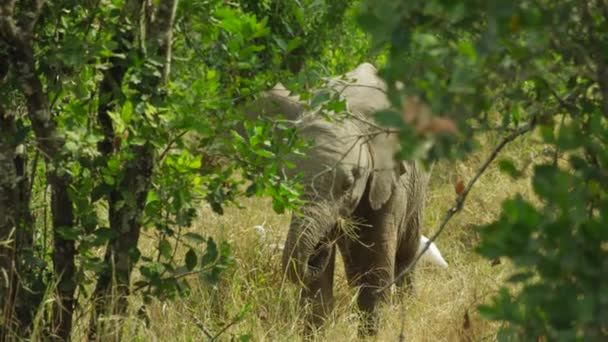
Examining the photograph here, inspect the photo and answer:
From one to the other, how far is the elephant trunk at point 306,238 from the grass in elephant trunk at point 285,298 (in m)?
0.12

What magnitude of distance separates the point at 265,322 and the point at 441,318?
900mm

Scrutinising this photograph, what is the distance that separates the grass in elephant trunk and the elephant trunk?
0.38 ft

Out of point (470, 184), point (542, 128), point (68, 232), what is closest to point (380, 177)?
point (68, 232)

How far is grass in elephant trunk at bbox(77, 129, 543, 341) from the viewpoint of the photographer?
5.33 m

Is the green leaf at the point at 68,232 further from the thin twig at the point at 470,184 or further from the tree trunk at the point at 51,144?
the thin twig at the point at 470,184

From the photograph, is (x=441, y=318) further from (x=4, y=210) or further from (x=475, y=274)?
(x=4, y=210)

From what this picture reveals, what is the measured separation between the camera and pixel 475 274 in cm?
718

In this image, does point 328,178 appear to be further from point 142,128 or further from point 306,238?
point 142,128

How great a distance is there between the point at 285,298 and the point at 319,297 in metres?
0.50

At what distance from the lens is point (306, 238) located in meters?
6.56

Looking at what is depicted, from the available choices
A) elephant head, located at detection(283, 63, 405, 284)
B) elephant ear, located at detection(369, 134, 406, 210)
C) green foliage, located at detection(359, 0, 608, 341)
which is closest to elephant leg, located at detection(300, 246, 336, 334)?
elephant head, located at detection(283, 63, 405, 284)

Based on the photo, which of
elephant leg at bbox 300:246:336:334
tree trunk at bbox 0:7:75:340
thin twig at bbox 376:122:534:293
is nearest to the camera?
→ thin twig at bbox 376:122:534:293

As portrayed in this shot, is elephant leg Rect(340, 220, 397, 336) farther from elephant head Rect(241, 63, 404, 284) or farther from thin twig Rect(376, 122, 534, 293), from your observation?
thin twig Rect(376, 122, 534, 293)

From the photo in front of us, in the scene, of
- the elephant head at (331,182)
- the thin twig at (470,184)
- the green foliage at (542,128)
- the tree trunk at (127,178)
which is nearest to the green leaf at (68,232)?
the tree trunk at (127,178)
